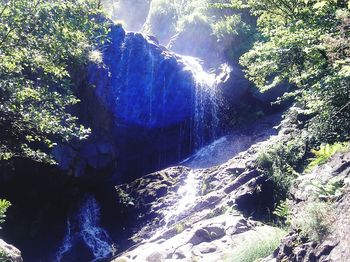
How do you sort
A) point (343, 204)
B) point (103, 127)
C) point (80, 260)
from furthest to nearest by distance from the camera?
point (103, 127) → point (80, 260) → point (343, 204)

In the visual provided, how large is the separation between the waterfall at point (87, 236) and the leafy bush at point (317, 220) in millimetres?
11155

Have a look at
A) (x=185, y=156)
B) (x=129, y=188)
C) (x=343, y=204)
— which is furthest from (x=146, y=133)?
(x=343, y=204)

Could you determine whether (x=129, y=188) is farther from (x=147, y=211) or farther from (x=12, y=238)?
(x=12, y=238)

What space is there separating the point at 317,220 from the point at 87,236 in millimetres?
12983

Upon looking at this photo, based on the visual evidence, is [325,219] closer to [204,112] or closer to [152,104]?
[204,112]

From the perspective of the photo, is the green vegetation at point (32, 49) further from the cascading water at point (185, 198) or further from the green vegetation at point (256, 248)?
the cascading water at point (185, 198)

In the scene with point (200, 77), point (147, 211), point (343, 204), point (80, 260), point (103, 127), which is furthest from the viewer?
point (200, 77)

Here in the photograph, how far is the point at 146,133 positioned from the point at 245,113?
6.28 m

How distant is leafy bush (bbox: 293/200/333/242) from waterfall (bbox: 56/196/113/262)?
36.6 feet

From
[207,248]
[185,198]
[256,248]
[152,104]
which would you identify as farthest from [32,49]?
[152,104]

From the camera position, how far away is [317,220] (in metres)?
4.63

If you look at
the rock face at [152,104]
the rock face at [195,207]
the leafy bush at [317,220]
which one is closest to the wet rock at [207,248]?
the rock face at [195,207]

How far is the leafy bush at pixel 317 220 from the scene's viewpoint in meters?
4.57

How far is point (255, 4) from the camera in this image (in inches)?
480
